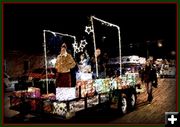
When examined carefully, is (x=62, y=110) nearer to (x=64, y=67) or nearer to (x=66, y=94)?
(x=66, y=94)

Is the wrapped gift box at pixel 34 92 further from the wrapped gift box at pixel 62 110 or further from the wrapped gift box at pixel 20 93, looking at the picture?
the wrapped gift box at pixel 62 110

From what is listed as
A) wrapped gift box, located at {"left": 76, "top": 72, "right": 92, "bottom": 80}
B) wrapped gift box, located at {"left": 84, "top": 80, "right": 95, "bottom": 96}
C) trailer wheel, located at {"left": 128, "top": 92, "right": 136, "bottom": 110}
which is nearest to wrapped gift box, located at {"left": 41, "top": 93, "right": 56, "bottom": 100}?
wrapped gift box, located at {"left": 76, "top": 72, "right": 92, "bottom": 80}

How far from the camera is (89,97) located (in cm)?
763

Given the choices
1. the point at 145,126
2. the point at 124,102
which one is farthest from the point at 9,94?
the point at 145,126

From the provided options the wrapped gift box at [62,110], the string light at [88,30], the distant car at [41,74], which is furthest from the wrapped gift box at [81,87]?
the string light at [88,30]

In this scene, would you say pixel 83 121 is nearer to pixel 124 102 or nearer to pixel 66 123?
pixel 66 123

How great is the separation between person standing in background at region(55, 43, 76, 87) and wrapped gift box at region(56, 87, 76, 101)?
0.38ft

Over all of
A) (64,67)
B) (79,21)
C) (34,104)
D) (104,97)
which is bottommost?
(34,104)

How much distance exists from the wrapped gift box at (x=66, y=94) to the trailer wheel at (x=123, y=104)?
1256mm

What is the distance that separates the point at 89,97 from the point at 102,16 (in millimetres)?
2220

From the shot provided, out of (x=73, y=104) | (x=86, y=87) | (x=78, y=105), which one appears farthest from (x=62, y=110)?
(x=86, y=87)

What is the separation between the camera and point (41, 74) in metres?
8.41

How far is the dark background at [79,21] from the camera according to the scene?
8.45 meters

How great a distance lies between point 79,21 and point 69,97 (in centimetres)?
202
